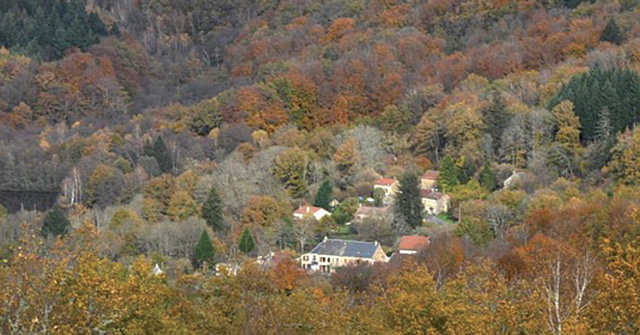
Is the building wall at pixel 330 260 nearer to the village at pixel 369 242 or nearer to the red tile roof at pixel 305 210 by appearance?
the village at pixel 369 242

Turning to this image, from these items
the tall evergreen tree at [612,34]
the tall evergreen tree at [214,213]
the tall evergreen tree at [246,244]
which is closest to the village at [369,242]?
the tall evergreen tree at [246,244]

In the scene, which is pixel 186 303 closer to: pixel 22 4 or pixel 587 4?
pixel 587 4

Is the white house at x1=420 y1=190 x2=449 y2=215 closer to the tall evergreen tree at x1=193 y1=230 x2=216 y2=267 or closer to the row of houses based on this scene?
the row of houses

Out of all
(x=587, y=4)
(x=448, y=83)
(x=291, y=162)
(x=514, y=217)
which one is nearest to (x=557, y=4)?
(x=587, y=4)

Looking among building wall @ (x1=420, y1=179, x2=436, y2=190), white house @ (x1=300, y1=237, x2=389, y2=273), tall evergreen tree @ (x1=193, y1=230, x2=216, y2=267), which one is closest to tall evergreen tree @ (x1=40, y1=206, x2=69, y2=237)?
tall evergreen tree @ (x1=193, y1=230, x2=216, y2=267)

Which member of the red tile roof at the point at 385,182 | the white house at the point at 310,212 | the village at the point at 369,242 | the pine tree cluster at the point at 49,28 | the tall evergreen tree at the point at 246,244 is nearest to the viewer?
the village at the point at 369,242

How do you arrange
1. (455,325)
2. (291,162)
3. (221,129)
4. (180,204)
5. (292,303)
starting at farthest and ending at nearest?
(221,129), (291,162), (180,204), (292,303), (455,325)
